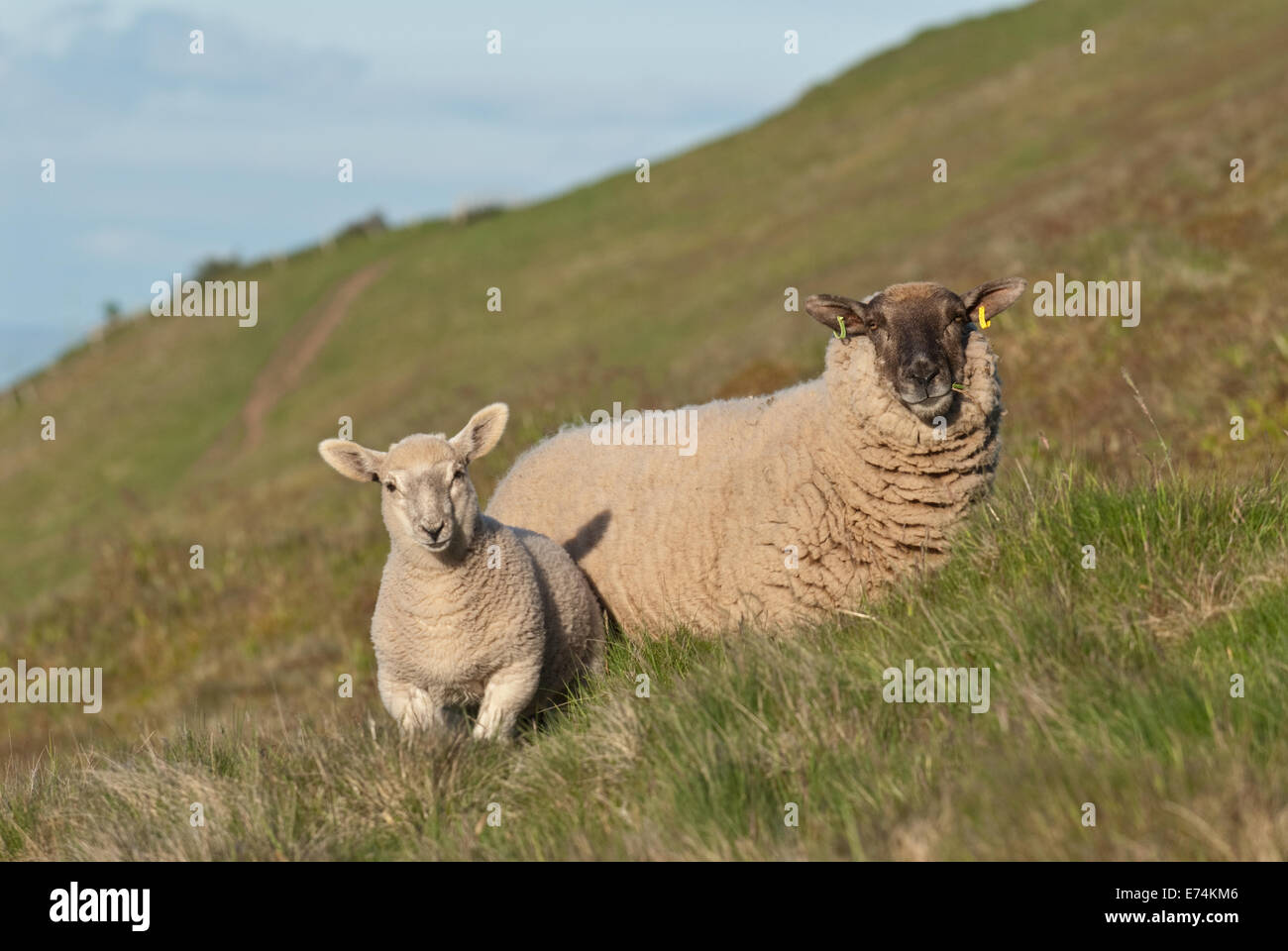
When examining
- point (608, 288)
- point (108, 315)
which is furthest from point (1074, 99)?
point (108, 315)

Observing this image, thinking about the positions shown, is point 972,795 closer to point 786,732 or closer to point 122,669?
point 786,732

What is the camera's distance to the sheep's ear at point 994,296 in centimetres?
695

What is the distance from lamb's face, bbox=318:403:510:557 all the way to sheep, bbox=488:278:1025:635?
1287 mm

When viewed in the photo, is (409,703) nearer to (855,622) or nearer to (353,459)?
(353,459)

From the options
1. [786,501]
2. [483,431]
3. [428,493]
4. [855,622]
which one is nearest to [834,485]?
[786,501]

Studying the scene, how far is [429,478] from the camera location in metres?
6.48

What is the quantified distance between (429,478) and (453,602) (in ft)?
2.13

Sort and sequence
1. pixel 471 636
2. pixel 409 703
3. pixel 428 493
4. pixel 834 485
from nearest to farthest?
pixel 428 493, pixel 471 636, pixel 409 703, pixel 834 485

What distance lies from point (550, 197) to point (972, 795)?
62.5m

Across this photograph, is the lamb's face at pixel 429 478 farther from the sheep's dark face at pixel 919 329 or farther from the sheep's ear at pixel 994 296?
the sheep's ear at pixel 994 296

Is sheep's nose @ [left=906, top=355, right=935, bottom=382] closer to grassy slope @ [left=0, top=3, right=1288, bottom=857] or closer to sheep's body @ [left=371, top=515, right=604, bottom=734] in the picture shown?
grassy slope @ [left=0, top=3, right=1288, bottom=857]

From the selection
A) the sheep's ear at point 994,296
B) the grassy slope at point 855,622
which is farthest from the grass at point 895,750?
the sheep's ear at point 994,296

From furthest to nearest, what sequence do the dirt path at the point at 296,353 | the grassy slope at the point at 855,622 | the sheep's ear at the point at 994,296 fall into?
1. the dirt path at the point at 296,353
2. the sheep's ear at the point at 994,296
3. the grassy slope at the point at 855,622

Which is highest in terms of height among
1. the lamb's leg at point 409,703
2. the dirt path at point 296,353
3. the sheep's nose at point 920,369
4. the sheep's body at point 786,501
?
the dirt path at point 296,353
